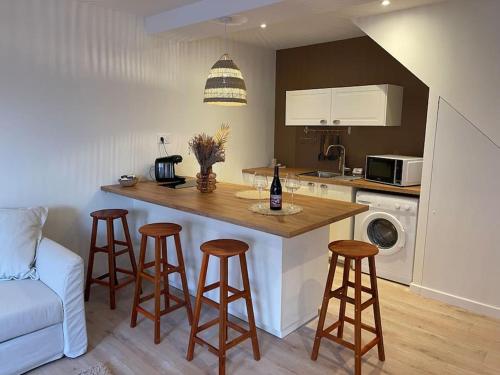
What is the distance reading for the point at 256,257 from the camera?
8.56 ft

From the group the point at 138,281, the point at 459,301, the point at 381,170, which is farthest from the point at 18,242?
the point at 459,301

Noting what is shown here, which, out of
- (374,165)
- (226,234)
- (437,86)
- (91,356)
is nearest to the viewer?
(91,356)

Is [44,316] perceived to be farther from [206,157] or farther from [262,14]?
[262,14]

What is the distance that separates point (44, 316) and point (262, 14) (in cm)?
242

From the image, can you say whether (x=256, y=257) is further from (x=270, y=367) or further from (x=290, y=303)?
(x=270, y=367)

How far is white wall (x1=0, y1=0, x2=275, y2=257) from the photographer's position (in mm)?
2764

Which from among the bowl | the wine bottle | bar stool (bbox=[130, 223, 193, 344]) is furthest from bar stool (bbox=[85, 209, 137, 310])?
the wine bottle

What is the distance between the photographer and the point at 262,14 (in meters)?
2.74

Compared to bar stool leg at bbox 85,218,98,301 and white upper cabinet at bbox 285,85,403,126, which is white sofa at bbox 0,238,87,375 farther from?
white upper cabinet at bbox 285,85,403,126

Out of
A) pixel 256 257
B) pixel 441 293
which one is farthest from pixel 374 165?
pixel 256 257

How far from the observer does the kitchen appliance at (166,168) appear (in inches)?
140

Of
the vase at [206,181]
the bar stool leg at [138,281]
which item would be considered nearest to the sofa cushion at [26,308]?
the bar stool leg at [138,281]

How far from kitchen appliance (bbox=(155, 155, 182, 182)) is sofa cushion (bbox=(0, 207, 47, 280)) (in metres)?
1.19

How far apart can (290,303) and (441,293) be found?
1.45 metres
